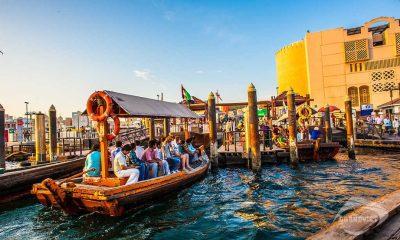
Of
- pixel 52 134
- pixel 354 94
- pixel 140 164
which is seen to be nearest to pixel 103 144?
pixel 140 164

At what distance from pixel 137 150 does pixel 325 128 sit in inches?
614

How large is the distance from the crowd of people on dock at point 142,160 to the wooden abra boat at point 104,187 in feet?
0.95

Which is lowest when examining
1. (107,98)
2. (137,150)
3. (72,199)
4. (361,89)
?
(72,199)

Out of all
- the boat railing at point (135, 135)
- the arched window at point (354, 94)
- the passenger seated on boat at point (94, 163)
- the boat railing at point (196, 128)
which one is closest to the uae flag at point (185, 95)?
the boat railing at point (196, 128)

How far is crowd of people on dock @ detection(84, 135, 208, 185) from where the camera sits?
7.60 metres

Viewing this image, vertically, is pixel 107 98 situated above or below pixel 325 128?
above

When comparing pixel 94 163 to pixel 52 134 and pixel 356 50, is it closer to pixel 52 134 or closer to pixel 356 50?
pixel 52 134

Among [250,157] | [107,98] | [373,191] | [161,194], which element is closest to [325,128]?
[250,157]

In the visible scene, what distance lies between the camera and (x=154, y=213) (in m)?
7.75

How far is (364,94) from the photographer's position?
34719mm

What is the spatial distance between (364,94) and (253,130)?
3005 cm

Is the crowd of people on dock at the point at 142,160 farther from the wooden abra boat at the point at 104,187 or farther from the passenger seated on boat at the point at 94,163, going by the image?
the wooden abra boat at the point at 104,187

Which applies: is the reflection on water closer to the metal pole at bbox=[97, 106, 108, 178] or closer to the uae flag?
the metal pole at bbox=[97, 106, 108, 178]

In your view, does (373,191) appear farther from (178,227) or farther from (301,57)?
(301,57)
